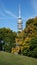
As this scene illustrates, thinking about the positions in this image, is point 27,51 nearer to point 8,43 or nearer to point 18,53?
point 18,53

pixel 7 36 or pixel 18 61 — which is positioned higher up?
pixel 7 36

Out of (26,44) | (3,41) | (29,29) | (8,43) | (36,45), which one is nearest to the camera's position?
(36,45)

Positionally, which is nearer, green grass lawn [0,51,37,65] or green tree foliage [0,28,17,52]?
green grass lawn [0,51,37,65]

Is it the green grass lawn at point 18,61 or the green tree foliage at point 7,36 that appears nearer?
the green grass lawn at point 18,61

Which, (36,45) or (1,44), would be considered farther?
(1,44)

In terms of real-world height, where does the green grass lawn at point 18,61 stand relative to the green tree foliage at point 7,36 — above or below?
below

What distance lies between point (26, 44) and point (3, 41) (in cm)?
2326

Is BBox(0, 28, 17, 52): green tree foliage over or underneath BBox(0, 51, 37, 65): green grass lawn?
over

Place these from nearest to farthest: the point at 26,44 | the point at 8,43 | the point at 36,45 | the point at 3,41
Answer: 1. the point at 36,45
2. the point at 26,44
3. the point at 8,43
4. the point at 3,41

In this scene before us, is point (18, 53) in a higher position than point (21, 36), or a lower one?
lower

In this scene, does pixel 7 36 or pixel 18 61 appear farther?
pixel 7 36

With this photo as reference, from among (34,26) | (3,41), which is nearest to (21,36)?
(34,26)

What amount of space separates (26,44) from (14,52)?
449 cm

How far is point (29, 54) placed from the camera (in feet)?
96.6
